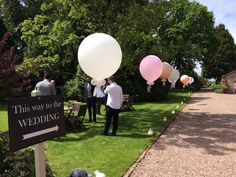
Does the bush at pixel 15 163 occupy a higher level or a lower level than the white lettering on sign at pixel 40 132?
lower

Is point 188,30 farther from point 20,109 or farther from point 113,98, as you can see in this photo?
point 20,109

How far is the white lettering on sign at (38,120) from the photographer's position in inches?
156

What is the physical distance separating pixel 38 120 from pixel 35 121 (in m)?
0.06

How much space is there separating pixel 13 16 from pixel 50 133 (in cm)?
3472

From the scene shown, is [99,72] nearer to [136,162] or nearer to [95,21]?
[136,162]

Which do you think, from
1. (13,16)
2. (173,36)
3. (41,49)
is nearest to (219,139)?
(41,49)

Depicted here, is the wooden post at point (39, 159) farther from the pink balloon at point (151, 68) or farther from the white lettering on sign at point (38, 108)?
the pink balloon at point (151, 68)

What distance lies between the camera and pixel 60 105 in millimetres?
4633

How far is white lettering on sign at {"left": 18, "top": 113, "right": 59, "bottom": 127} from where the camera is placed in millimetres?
3961

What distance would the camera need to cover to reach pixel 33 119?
13.5 ft

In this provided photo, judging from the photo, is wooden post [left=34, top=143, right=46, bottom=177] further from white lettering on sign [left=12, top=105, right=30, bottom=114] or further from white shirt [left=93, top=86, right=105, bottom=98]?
white shirt [left=93, top=86, right=105, bottom=98]

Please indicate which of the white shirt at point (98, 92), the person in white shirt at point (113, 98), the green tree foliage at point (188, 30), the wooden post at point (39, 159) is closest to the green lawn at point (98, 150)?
the person in white shirt at point (113, 98)

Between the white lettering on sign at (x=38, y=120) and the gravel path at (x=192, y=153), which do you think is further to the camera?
the gravel path at (x=192, y=153)

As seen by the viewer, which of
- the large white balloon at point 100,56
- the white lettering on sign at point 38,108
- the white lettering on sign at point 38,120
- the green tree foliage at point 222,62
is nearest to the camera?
the white lettering on sign at point 38,120
